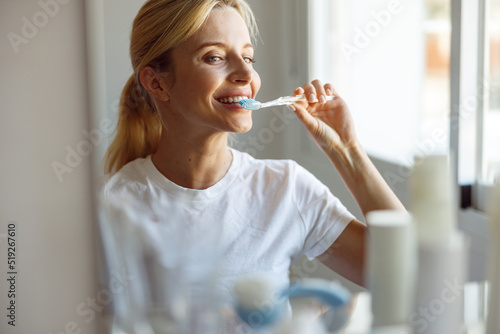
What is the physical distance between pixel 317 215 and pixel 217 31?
0.78 feet

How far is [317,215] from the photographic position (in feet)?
2.13

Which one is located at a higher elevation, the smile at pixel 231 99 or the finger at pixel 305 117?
the smile at pixel 231 99

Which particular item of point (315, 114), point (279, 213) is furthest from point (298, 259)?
point (315, 114)

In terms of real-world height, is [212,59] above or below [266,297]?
above

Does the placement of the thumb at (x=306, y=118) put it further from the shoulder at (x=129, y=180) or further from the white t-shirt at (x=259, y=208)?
the shoulder at (x=129, y=180)

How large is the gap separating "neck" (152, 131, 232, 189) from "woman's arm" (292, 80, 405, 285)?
0.12 meters

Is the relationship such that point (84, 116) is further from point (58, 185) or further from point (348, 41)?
point (348, 41)

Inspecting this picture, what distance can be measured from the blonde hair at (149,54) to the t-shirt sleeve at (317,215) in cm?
19

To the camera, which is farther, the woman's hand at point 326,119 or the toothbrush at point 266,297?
the woman's hand at point 326,119

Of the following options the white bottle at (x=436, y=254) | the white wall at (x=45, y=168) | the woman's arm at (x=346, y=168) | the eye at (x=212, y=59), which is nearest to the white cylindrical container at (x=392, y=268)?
the white bottle at (x=436, y=254)

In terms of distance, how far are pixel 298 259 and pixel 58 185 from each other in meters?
0.32

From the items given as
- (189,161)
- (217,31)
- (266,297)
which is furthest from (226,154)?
(266,297)

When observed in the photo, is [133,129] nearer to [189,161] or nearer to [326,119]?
[189,161]

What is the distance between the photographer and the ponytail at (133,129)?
0.68 meters
